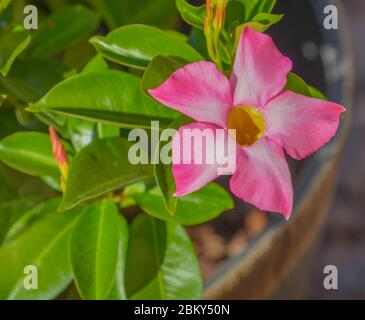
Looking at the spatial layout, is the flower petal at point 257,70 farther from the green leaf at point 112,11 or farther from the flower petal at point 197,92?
the green leaf at point 112,11

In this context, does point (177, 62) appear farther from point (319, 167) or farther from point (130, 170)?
point (319, 167)

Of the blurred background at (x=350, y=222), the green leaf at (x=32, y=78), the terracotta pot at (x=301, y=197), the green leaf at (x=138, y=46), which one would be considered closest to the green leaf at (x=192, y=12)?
the green leaf at (x=138, y=46)

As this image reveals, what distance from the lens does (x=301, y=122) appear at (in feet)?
1.35

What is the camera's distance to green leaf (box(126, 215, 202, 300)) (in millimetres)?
554

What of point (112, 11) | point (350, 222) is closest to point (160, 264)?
point (112, 11)

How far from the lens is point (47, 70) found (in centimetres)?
58

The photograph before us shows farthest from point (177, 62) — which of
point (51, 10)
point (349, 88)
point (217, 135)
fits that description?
point (349, 88)

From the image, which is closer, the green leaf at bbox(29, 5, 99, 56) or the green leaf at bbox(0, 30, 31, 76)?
the green leaf at bbox(0, 30, 31, 76)

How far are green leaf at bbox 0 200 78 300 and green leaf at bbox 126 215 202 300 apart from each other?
46 millimetres

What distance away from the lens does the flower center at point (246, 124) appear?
0.42 metres

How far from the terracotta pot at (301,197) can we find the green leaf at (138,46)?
0.22 meters

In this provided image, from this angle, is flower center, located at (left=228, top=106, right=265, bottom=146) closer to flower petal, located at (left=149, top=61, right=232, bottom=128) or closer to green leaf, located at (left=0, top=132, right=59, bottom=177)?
flower petal, located at (left=149, top=61, right=232, bottom=128)

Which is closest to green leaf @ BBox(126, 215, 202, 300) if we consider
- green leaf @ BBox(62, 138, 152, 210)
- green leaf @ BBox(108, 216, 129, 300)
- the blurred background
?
green leaf @ BBox(108, 216, 129, 300)

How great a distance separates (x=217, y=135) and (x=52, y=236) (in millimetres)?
199
